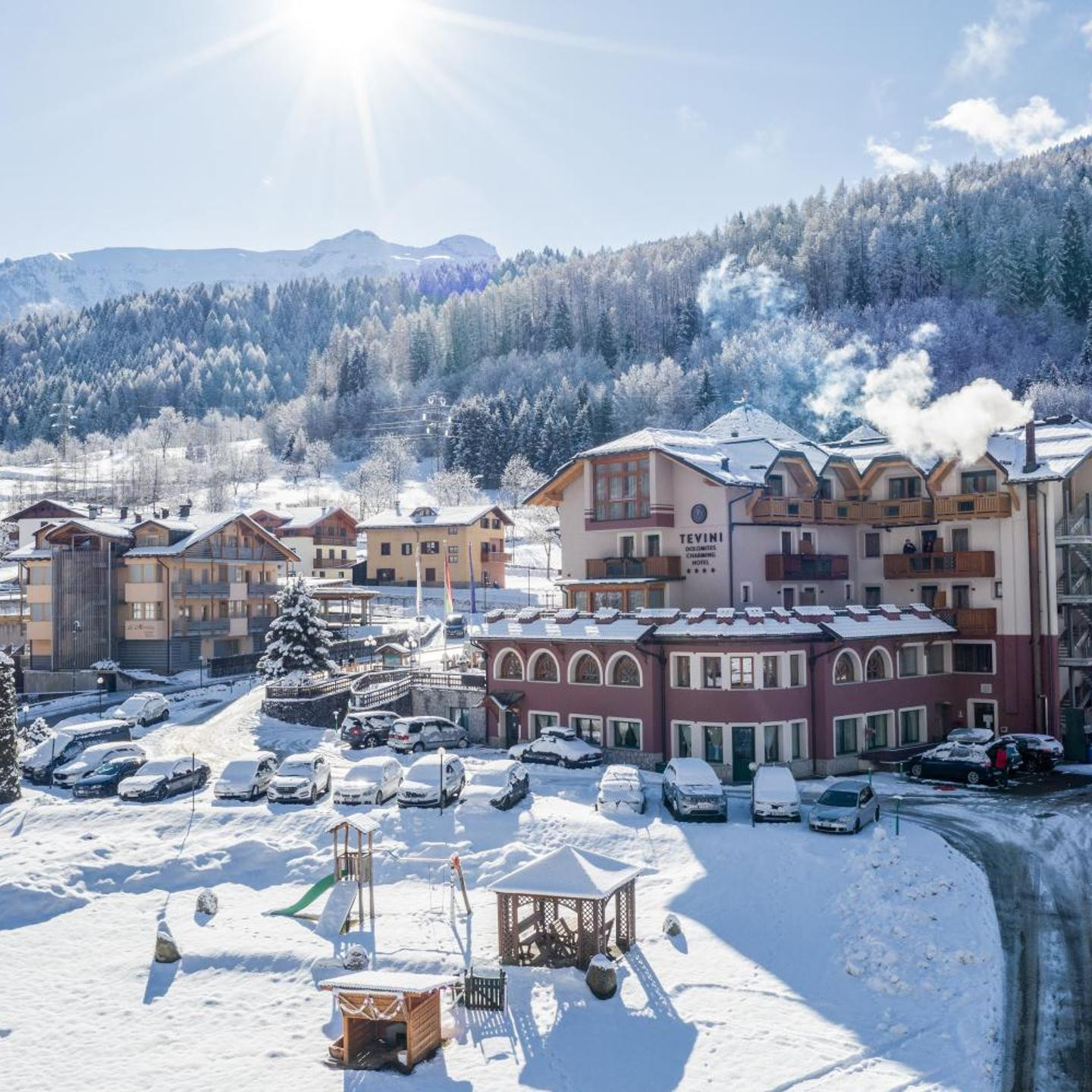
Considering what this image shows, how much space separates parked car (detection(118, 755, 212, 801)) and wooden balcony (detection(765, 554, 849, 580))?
2439cm

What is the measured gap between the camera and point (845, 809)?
1227 inches

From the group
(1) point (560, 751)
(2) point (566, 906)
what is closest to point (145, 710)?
(1) point (560, 751)

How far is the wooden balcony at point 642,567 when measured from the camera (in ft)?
147

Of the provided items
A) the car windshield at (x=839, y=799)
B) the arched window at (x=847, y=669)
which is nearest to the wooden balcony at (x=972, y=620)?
the arched window at (x=847, y=669)

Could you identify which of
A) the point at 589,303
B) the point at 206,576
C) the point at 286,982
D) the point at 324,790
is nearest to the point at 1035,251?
the point at 589,303

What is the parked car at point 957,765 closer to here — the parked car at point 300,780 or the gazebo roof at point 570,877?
the gazebo roof at point 570,877

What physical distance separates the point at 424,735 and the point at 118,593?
106ft

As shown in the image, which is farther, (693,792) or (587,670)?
(587,670)

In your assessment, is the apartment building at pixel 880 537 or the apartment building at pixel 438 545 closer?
the apartment building at pixel 880 537

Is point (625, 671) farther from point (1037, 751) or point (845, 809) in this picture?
point (1037, 751)

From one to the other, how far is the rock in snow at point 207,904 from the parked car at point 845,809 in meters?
17.0

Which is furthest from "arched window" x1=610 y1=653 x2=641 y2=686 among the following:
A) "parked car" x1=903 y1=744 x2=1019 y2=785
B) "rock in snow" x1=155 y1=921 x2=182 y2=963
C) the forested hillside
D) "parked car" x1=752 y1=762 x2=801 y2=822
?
the forested hillside

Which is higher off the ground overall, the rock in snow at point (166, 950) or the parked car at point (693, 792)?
the parked car at point (693, 792)

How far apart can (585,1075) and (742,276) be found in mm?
177347
